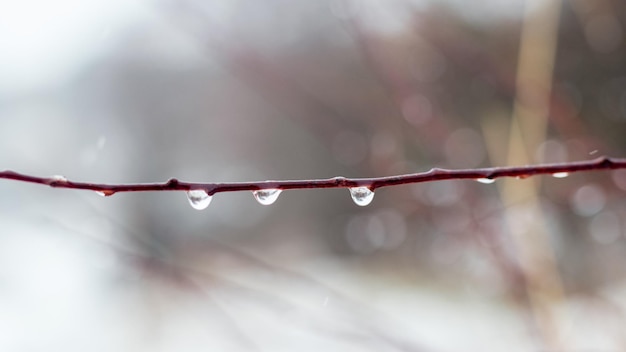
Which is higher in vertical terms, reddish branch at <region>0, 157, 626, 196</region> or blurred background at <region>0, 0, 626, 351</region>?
blurred background at <region>0, 0, 626, 351</region>

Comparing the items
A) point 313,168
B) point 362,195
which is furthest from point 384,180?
point 313,168

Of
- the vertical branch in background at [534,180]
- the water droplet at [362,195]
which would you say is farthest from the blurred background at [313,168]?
the water droplet at [362,195]

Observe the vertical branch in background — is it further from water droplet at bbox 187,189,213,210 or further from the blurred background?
water droplet at bbox 187,189,213,210

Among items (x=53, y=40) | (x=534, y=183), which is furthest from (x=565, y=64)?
(x=53, y=40)

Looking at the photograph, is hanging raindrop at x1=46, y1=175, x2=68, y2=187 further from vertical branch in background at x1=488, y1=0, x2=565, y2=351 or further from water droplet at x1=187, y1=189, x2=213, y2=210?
vertical branch in background at x1=488, y1=0, x2=565, y2=351

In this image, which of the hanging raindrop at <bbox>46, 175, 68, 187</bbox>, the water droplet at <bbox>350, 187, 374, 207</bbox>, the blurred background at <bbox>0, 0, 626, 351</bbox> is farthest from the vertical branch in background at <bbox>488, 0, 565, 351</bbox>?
the hanging raindrop at <bbox>46, 175, 68, 187</bbox>

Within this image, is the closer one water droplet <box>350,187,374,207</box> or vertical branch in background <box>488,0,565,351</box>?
water droplet <box>350,187,374,207</box>

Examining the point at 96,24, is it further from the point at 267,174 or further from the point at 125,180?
the point at 267,174

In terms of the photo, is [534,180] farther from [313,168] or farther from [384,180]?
[384,180]

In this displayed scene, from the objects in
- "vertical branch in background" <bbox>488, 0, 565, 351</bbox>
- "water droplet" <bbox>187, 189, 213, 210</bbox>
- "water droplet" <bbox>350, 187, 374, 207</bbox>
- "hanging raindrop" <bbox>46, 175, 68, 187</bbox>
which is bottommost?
"hanging raindrop" <bbox>46, 175, 68, 187</bbox>
